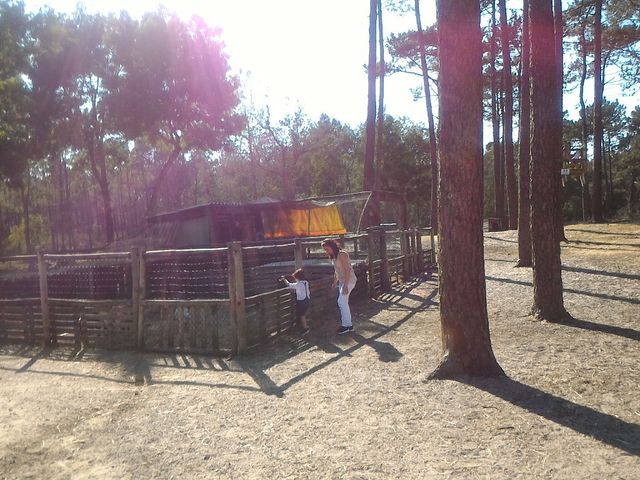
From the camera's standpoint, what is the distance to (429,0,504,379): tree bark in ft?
16.9

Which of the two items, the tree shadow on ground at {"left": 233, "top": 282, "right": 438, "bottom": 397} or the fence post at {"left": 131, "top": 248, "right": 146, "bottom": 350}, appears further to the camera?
the fence post at {"left": 131, "top": 248, "right": 146, "bottom": 350}

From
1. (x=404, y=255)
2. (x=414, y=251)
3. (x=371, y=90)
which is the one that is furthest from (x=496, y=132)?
(x=404, y=255)

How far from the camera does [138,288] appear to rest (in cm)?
780

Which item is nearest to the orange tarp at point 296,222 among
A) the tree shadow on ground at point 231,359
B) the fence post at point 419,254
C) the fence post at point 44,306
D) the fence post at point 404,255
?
the fence post at point 419,254

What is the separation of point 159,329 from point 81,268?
228 cm

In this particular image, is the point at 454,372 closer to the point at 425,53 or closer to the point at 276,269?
the point at 276,269

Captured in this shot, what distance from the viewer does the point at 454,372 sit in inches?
210

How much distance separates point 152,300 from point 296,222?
13726 millimetres

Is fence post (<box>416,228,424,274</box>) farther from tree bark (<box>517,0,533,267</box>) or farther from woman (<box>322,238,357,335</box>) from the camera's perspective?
woman (<box>322,238,357,335</box>)

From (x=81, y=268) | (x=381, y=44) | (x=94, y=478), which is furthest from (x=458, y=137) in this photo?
(x=381, y=44)

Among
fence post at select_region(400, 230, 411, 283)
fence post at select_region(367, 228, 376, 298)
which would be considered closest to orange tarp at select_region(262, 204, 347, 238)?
fence post at select_region(400, 230, 411, 283)

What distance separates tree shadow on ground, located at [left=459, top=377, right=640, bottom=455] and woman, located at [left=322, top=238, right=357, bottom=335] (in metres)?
3.11

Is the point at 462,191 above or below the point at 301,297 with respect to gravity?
above

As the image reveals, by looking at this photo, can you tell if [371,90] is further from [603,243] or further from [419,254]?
[603,243]
